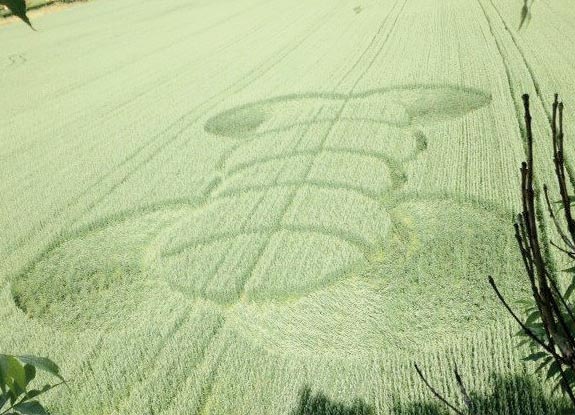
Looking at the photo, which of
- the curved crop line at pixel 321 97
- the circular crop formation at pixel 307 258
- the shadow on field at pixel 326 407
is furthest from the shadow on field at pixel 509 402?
the curved crop line at pixel 321 97

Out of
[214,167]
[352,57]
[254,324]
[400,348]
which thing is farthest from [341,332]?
[352,57]

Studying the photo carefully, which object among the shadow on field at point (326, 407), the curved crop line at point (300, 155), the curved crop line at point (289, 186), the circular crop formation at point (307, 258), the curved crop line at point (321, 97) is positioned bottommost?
the shadow on field at point (326, 407)

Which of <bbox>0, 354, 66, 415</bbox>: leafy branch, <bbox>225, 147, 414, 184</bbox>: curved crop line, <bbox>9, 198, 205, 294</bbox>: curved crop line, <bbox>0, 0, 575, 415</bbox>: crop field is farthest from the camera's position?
<bbox>225, 147, 414, 184</bbox>: curved crop line

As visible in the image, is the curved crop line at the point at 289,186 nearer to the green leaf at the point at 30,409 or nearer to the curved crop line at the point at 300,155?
the curved crop line at the point at 300,155

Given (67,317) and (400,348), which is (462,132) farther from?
(67,317)

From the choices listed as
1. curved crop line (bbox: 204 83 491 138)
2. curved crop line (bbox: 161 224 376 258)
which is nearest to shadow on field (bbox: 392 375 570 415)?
curved crop line (bbox: 161 224 376 258)

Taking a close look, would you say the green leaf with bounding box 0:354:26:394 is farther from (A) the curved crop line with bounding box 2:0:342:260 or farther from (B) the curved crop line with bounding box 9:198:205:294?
(A) the curved crop line with bounding box 2:0:342:260

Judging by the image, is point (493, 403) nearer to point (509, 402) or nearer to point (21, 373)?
point (509, 402)
